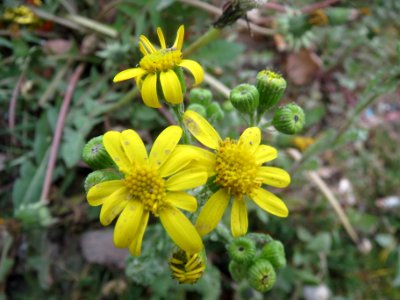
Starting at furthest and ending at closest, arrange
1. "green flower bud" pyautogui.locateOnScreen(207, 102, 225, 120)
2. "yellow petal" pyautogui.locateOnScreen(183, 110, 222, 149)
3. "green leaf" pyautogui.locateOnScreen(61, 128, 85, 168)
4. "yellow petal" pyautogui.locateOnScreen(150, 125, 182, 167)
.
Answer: "green leaf" pyautogui.locateOnScreen(61, 128, 85, 168)
"green flower bud" pyautogui.locateOnScreen(207, 102, 225, 120)
"yellow petal" pyautogui.locateOnScreen(183, 110, 222, 149)
"yellow petal" pyautogui.locateOnScreen(150, 125, 182, 167)

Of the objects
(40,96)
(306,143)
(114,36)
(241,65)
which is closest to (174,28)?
(114,36)

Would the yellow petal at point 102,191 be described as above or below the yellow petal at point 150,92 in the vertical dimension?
below

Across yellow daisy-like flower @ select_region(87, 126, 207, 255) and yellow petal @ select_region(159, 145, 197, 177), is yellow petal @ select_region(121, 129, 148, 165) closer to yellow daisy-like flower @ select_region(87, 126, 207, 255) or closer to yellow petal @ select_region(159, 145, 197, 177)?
yellow daisy-like flower @ select_region(87, 126, 207, 255)

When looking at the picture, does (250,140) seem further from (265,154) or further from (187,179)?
(187,179)

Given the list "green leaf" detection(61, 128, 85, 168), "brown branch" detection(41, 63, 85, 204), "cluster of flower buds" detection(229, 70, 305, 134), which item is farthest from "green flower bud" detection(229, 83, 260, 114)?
"brown branch" detection(41, 63, 85, 204)

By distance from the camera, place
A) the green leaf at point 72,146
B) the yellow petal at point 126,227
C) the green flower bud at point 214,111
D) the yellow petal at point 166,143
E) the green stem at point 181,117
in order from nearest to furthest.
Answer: the yellow petal at point 126,227 → the yellow petal at point 166,143 → the green stem at point 181,117 → the green flower bud at point 214,111 → the green leaf at point 72,146

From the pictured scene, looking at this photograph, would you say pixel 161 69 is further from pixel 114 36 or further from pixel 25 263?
pixel 25 263

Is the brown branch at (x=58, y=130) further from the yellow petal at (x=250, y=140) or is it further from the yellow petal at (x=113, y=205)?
the yellow petal at (x=250, y=140)

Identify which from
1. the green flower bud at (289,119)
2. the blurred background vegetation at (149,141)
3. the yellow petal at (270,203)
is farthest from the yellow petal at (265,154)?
the blurred background vegetation at (149,141)
